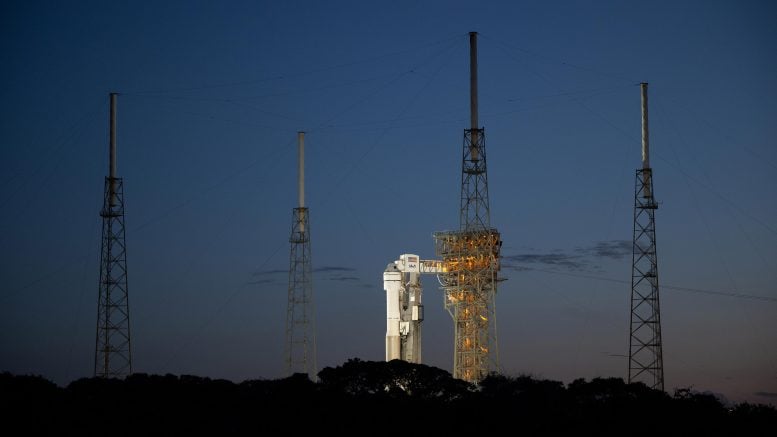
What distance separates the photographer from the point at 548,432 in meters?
58.2

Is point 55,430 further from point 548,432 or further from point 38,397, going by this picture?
point 548,432

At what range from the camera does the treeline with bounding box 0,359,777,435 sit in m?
58.7

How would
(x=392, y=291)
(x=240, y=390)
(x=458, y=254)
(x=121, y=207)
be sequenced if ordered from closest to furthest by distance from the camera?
(x=240, y=390) → (x=121, y=207) → (x=458, y=254) → (x=392, y=291)

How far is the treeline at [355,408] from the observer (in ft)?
193

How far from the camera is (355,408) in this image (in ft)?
205

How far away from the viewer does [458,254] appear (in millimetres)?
97938

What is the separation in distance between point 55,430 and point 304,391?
1326 centimetres

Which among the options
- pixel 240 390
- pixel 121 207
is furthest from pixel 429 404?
pixel 121 207

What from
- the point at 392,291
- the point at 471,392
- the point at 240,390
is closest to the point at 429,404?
the point at 471,392

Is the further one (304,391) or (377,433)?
(304,391)

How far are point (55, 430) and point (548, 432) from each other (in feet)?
71.6

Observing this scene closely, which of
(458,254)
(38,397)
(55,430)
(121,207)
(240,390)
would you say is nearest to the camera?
(55,430)

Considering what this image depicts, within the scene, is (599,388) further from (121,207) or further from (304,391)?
(121,207)

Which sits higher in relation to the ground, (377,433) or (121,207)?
(121,207)
